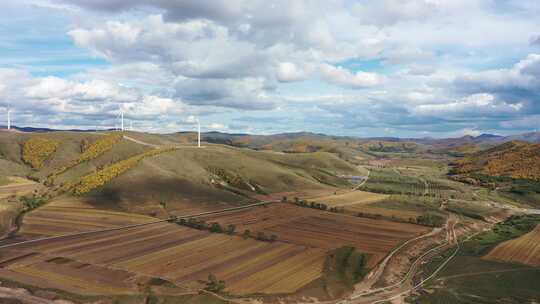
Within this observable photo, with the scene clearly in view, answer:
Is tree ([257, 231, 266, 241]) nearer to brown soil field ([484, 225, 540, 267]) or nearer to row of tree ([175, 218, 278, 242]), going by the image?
row of tree ([175, 218, 278, 242])

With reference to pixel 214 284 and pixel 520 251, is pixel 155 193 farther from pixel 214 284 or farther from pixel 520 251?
pixel 520 251

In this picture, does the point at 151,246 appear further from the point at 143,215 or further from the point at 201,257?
the point at 143,215

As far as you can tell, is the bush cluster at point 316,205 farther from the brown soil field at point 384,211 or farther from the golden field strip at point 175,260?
the golden field strip at point 175,260

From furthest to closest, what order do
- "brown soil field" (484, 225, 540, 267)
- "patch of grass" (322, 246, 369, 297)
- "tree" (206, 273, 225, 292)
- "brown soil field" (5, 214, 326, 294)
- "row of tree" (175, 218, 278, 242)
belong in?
"row of tree" (175, 218, 278, 242)
"brown soil field" (484, 225, 540, 267)
"patch of grass" (322, 246, 369, 297)
"brown soil field" (5, 214, 326, 294)
"tree" (206, 273, 225, 292)

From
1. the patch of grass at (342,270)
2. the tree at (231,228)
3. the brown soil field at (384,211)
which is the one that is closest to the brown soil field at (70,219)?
the tree at (231,228)

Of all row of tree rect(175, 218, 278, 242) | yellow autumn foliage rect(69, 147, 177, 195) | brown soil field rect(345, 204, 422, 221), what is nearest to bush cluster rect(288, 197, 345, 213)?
brown soil field rect(345, 204, 422, 221)
